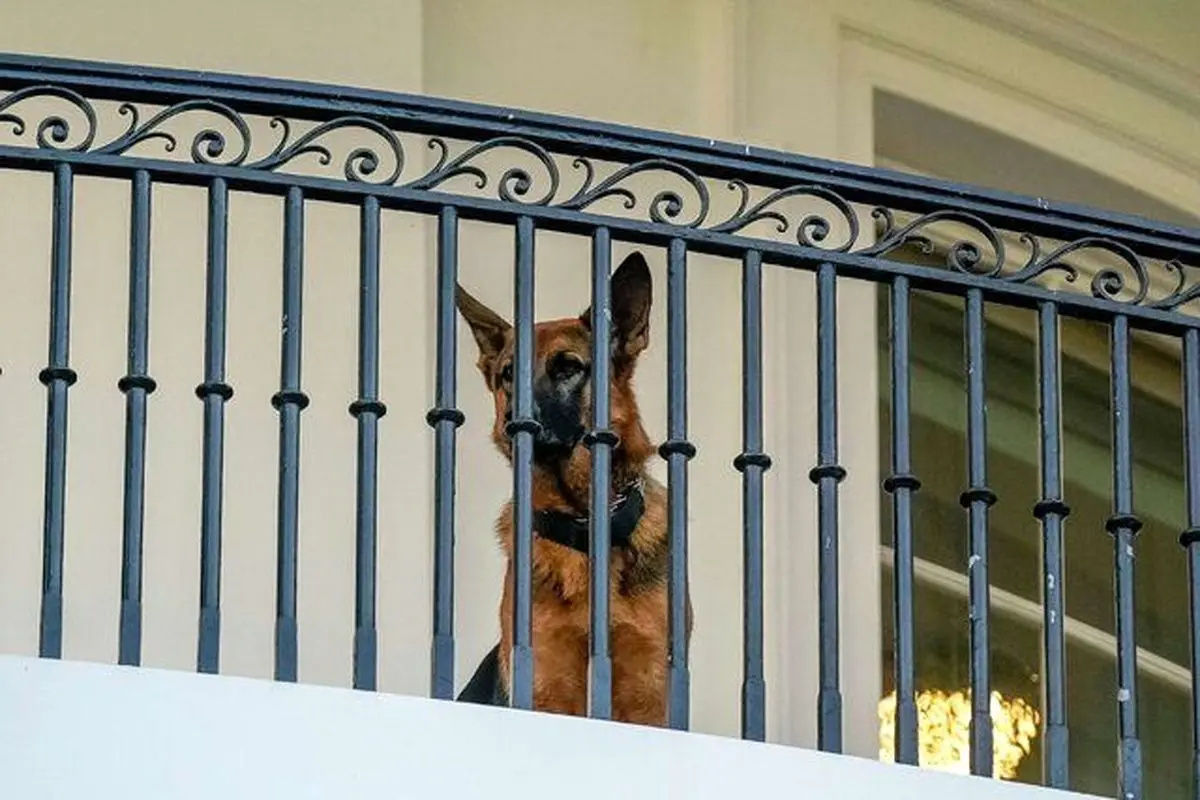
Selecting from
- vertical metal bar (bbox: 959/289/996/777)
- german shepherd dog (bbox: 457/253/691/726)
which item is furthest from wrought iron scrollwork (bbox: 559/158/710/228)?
german shepherd dog (bbox: 457/253/691/726)

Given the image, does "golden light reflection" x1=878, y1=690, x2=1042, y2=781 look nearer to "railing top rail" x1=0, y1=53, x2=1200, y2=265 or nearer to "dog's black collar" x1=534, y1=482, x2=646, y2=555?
"dog's black collar" x1=534, y1=482, x2=646, y2=555

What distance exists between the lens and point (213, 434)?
558 cm

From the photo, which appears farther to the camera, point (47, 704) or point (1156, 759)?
point (1156, 759)

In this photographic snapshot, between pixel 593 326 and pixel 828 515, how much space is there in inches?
20.2

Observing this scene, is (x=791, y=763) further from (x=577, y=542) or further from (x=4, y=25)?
(x=4, y=25)

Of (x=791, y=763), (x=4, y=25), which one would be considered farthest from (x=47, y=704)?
(x=4, y=25)

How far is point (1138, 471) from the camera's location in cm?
928

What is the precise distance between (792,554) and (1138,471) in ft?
5.57

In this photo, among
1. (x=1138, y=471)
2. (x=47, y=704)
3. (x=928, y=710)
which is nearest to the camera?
(x=47, y=704)

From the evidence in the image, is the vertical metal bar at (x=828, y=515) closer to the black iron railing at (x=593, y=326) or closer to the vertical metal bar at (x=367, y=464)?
the black iron railing at (x=593, y=326)

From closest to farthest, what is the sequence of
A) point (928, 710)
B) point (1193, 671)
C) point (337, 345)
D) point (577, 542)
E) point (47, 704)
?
1. point (47, 704)
2. point (1193, 671)
3. point (577, 542)
4. point (337, 345)
5. point (928, 710)

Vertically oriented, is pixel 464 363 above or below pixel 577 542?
above

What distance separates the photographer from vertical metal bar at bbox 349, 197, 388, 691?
5.57 metres

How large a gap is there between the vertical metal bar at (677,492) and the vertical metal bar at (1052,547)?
63 centimetres
